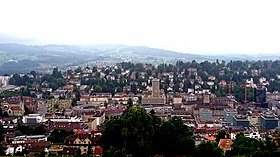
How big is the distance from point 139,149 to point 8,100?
24.6 metres

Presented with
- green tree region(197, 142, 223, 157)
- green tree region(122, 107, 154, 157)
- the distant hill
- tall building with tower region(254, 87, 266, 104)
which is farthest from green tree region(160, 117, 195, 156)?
the distant hill

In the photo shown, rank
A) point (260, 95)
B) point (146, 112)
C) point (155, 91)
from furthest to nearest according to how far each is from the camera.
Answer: point (155, 91), point (260, 95), point (146, 112)

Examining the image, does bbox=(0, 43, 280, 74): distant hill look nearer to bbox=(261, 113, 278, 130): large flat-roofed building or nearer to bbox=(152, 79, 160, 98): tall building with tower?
bbox=(152, 79, 160, 98): tall building with tower

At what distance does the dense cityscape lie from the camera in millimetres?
17516

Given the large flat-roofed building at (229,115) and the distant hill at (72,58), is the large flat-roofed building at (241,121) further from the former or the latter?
the distant hill at (72,58)

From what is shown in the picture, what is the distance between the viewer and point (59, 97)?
4300 centimetres

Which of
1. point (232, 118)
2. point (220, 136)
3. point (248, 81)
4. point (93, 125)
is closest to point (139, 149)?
point (220, 136)

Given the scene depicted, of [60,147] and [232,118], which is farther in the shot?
[232,118]

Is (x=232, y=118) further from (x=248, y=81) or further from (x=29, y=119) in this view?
(x=248, y=81)

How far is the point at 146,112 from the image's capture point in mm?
17953

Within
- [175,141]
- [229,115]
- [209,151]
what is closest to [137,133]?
[175,141]

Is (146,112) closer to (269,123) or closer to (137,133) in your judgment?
(137,133)

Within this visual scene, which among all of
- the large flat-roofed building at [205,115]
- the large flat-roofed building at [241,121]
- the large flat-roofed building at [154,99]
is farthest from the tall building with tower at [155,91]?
the large flat-roofed building at [241,121]

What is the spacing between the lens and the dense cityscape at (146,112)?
17516 mm
